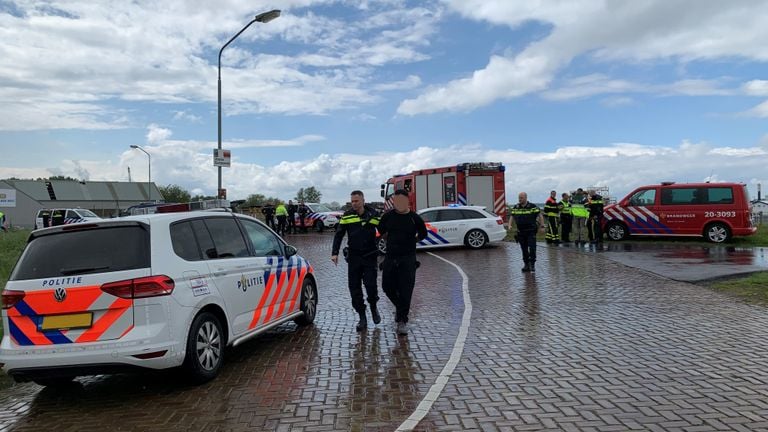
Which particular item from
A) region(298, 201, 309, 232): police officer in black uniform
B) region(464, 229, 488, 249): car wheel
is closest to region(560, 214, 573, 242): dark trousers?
region(464, 229, 488, 249): car wheel

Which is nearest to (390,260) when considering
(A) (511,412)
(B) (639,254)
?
(A) (511,412)

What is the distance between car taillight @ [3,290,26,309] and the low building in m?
62.5

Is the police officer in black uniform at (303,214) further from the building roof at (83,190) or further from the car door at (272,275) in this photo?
the building roof at (83,190)

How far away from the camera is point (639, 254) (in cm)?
1482

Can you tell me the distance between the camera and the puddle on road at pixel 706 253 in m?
12.9

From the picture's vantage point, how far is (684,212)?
691 inches

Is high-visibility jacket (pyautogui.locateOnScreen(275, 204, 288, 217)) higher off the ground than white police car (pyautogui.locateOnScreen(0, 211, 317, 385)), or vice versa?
high-visibility jacket (pyautogui.locateOnScreen(275, 204, 288, 217))

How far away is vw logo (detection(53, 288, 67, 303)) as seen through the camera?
4616mm

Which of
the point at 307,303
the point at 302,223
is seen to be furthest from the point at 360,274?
the point at 302,223

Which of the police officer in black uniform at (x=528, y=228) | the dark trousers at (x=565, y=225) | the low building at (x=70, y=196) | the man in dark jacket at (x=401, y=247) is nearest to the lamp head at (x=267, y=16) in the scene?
the police officer in black uniform at (x=528, y=228)

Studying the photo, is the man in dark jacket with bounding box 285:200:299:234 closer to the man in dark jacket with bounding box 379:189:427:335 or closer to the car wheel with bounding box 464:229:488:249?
the car wheel with bounding box 464:229:488:249

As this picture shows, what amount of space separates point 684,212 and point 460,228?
716 cm

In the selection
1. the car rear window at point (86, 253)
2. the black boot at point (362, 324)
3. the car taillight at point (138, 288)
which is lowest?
the black boot at point (362, 324)

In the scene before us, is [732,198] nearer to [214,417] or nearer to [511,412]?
[511,412]
